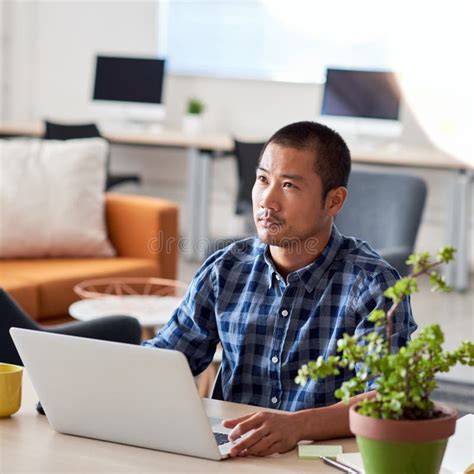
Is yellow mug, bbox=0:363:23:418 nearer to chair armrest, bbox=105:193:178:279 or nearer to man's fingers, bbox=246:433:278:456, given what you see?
man's fingers, bbox=246:433:278:456

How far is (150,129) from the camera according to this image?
7281mm

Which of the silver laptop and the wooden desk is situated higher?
the silver laptop

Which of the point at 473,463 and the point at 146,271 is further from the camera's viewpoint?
the point at 146,271

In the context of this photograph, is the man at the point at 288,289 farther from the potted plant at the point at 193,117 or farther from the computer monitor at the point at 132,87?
the computer monitor at the point at 132,87

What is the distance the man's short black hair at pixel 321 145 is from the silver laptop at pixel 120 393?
1.88 ft

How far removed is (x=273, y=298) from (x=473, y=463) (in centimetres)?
57

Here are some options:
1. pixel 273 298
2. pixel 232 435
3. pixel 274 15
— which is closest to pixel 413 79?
pixel 274 15

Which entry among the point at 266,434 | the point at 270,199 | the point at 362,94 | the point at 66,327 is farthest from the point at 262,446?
the point at 362,94

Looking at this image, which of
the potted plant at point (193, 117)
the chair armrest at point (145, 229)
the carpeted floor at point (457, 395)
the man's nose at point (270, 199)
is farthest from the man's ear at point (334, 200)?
the potted plant at point (193, 117)

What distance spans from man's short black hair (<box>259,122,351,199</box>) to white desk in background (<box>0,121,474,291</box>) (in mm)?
4035

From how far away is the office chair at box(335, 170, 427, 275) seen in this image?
4027mm

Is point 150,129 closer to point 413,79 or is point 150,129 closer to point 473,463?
point 413,79

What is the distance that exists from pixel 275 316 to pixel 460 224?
170 inches

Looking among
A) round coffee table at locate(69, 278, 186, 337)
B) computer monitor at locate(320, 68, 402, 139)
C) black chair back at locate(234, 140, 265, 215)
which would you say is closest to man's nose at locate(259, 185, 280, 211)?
round coffee table at locate(69, 278, 186, 337)
